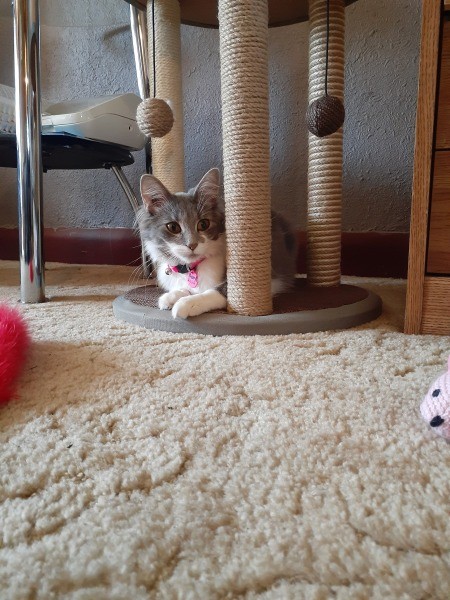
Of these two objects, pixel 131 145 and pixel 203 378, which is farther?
pixel 131 145

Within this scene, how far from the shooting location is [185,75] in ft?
6.21

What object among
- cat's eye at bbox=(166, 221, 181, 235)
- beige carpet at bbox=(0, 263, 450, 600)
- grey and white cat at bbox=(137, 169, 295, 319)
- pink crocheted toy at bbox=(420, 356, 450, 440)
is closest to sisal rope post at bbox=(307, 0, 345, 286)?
grey and white cat at bbox=(137, 169, 295, 319)

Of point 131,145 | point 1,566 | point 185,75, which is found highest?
point 185,75

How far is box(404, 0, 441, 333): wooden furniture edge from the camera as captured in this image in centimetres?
87

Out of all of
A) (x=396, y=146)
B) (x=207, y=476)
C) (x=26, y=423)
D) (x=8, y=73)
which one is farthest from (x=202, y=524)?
(x=8, y=73)

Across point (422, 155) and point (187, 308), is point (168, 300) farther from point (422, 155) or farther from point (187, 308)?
point (422, 155)

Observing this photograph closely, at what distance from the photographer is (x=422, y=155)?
913 millimetres

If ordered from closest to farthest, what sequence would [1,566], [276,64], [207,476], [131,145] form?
1. [1,566]
2. [207,476]
3. [131,145]
4. [276,64]

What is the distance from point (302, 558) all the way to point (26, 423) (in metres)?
0.40

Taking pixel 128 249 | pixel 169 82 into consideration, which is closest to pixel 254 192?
pixel 169 82

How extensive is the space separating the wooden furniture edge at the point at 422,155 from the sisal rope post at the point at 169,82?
834 millimetres

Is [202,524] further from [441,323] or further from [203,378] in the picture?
[441,323]

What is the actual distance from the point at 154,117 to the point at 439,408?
89cm

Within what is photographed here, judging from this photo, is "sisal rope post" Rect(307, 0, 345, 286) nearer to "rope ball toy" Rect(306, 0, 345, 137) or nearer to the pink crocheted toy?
"rope ball toy" Rect(306, 0, 345, 137)
